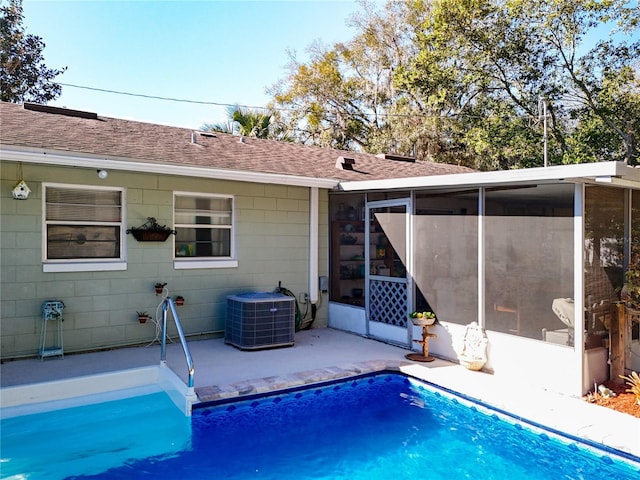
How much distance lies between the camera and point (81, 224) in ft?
22.6

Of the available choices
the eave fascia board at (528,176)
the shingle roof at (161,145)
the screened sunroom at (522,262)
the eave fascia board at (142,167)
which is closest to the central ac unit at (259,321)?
the screened sunroom at (522,262)

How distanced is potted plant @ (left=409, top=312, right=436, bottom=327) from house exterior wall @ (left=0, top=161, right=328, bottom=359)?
2518mm

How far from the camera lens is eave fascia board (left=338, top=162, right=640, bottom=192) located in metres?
4.73

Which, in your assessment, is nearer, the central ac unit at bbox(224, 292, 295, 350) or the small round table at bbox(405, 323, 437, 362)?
the small round table at bbox(405, 323, 437, 362)

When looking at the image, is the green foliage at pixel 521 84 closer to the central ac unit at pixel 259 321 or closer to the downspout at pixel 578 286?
the downspout at pixel 578 286

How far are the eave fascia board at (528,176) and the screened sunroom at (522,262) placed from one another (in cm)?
1

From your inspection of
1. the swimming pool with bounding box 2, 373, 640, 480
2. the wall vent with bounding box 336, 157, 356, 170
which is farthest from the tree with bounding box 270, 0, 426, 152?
the swimming pool with bounding box 2, 373, 640, 480

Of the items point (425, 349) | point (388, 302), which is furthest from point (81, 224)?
point (425, 349)

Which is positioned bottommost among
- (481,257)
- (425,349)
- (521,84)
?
(425,349)

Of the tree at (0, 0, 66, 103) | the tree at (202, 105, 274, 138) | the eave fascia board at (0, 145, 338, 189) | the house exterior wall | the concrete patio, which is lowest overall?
the concrete patio

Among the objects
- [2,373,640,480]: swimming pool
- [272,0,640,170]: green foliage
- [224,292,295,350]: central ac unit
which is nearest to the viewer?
[2,373,640,480]: swimming pool

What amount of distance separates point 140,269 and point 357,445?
169 inches

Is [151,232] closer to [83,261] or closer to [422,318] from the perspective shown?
[83,261]

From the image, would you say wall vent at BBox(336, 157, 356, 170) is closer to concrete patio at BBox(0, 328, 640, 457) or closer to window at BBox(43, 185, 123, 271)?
concrete patio at BBox(0, 328, 640, 457)
